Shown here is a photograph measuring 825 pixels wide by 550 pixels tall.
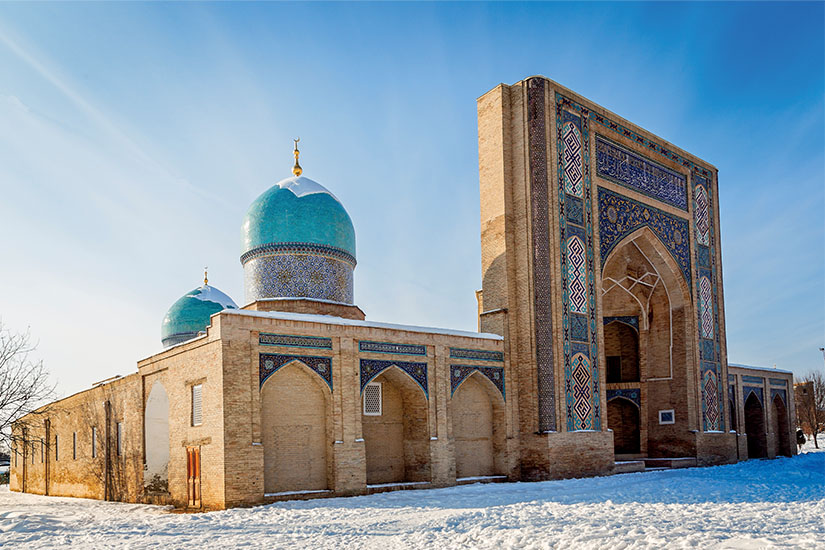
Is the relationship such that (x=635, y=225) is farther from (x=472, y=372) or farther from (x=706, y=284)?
(x=472, y=372)

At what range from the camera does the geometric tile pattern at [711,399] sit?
1612cm

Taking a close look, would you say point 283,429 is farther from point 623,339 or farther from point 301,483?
point 623,339

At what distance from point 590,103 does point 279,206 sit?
20.4ft

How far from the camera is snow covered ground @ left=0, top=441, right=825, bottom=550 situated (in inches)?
235

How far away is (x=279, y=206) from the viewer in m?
13.9

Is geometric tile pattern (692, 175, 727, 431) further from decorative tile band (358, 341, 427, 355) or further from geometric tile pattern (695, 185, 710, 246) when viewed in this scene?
decorative tile band (358, 341, 427, 355)

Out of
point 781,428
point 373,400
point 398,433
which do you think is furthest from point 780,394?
point 373,400

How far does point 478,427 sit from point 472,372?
96 cm

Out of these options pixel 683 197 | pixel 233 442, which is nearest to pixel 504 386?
pixel 233 442

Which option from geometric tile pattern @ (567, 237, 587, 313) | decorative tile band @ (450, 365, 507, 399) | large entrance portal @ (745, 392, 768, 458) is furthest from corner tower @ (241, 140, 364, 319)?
large entrance portal @ (745, 392, 768, 458)

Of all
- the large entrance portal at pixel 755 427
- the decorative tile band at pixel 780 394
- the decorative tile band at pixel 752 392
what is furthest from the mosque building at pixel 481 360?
the decorative tile band at pixel 780 394

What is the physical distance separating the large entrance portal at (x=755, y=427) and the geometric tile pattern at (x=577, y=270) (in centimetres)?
857

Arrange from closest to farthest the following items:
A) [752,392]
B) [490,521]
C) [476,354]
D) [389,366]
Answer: [490,521] < [389,366] < [476,354] < [752,392]

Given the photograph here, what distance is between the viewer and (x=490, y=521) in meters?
7.19
